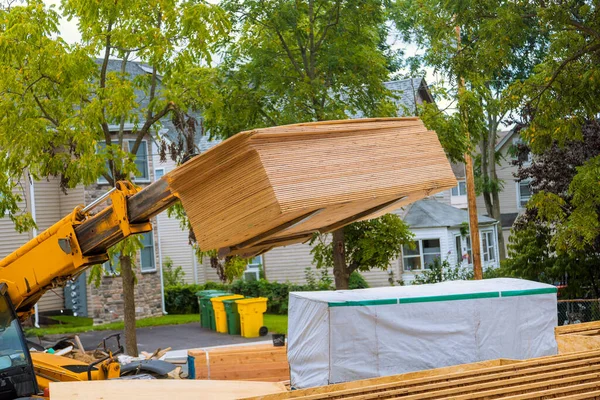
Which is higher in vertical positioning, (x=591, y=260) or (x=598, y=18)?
(x=598, y=18)

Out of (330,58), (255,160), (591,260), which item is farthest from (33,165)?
(591,260)

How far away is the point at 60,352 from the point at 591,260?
518 inches

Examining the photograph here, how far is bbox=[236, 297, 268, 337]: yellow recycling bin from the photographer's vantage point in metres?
22.5

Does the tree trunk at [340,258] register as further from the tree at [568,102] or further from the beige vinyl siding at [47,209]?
the beige vinyl siding at [47,209]

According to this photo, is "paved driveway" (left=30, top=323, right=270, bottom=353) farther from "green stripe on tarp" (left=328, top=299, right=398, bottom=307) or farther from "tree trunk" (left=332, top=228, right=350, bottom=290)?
"green stripe on tarp" (left=328, top=299, right=398, bottom=307)

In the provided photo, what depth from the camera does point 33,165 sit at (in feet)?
47.9

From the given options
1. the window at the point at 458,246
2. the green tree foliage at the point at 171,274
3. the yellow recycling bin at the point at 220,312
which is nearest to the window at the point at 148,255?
the green tree foliage at the point at 171,274

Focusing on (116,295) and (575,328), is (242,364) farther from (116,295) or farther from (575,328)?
(116,295)

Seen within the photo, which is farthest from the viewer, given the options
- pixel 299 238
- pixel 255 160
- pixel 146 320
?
pixel 146 320

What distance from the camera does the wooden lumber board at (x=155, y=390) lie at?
26.0ft

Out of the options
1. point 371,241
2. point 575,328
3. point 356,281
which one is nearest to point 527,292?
point 575,328

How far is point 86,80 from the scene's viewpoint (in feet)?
48.0

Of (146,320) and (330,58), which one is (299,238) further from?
(146,320)

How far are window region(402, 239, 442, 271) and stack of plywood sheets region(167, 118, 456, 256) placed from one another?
74.7ft
